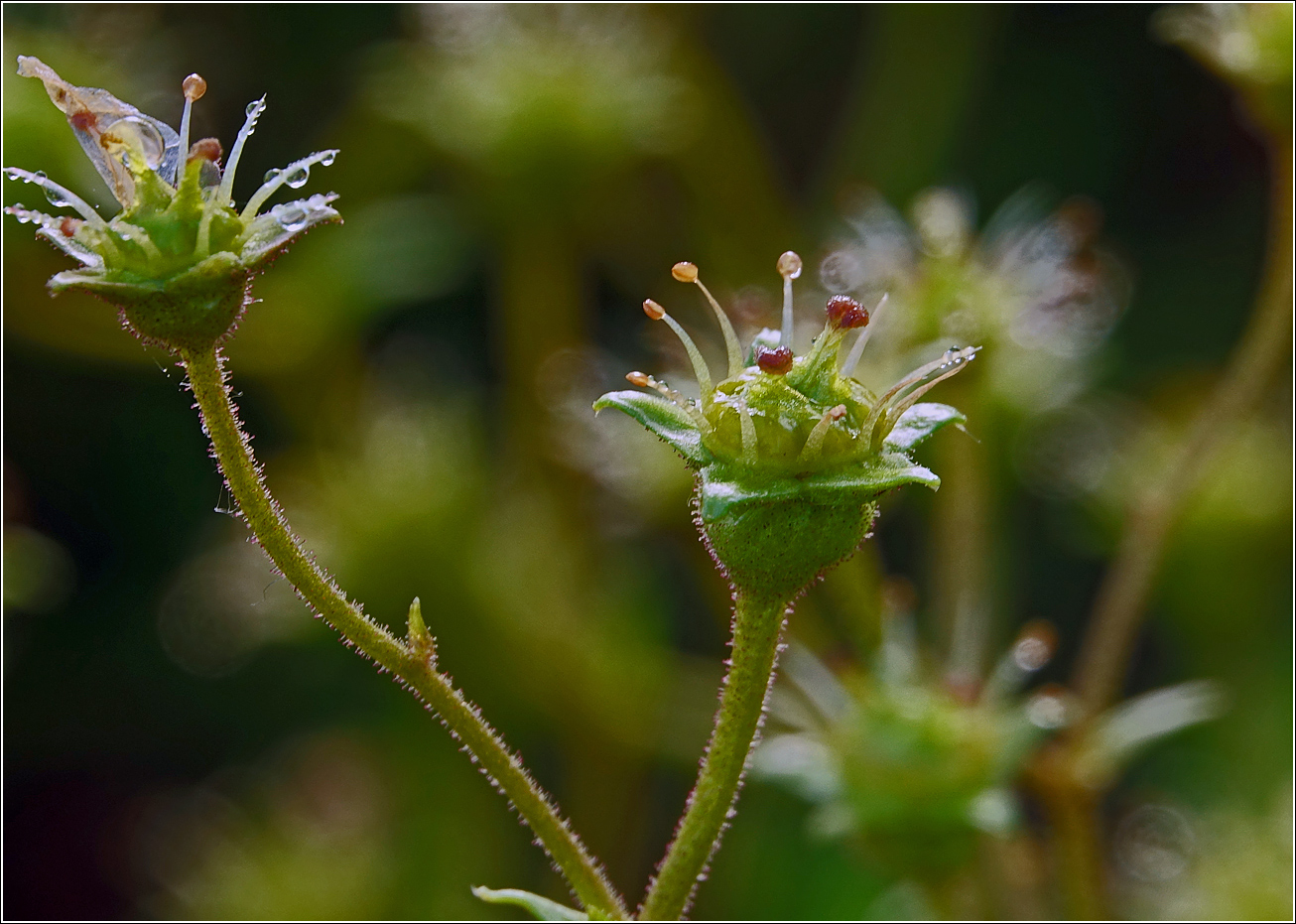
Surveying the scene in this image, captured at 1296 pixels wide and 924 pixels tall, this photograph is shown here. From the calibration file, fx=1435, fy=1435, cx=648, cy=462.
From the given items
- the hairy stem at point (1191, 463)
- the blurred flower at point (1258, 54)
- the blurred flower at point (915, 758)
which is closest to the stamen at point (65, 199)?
the blurred flower at point (915, 758)

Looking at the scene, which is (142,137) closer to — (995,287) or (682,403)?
(682,403)

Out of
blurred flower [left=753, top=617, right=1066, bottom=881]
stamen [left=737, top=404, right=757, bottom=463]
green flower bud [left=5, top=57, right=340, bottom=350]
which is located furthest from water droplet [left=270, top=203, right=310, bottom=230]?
blurred flower [left=753, top=617, right=1066, bottom=881]

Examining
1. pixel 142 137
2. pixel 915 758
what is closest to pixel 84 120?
pixel 142 137

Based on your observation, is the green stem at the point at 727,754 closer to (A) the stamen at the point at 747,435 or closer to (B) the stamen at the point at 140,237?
(A) the stamen at the point at 747,435

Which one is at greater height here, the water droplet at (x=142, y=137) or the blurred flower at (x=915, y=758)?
the water droplet at (x=142, y=137)

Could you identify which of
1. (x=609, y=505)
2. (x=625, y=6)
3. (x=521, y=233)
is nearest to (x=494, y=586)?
(x=609, y=505)

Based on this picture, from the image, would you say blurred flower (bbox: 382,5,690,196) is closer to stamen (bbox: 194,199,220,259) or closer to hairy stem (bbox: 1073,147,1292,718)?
hairy stem (bbox: 1073,147,1292,718)

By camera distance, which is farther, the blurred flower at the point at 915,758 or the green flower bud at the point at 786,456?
the blurred flower at the point at 915,758
